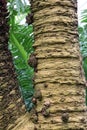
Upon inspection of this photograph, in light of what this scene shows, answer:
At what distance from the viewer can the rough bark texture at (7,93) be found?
1.25 meters

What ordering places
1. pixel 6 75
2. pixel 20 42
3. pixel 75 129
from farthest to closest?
pixel 20 42
pixel 6 75
pixel 75 129

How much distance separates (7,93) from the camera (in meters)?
1.27

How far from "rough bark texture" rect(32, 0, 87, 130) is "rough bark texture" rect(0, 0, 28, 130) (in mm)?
88

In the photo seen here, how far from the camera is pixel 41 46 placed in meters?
1.26

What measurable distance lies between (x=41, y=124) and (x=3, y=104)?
0.15 metres

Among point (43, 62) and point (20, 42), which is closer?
point (43, 62)

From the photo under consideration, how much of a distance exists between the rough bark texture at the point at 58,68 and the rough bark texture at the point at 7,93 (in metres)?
0.09

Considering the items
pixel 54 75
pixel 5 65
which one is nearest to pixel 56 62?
pixel 54 75

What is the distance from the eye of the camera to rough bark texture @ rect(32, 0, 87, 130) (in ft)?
3.88

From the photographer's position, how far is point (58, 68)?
122cm

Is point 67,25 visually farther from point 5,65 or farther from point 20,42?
point 20,42

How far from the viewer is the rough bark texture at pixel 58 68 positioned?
118 cm

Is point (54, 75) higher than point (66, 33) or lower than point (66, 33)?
lower

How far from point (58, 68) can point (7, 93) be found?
8.0 inches
